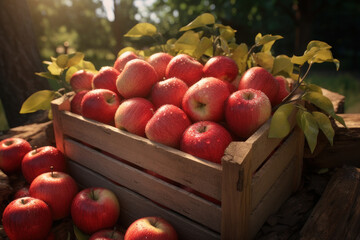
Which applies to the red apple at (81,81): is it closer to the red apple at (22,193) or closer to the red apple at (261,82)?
the red apple at (22,193)

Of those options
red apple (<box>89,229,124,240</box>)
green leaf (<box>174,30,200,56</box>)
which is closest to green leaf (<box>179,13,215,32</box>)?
green leaf (<box>174,30,200,56</box>)

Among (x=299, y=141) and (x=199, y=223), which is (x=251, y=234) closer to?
(x=199, y=223)

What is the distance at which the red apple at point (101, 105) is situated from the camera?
2098 mm

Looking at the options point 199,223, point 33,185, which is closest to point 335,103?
point 199,223

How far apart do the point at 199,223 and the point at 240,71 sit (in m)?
1.19

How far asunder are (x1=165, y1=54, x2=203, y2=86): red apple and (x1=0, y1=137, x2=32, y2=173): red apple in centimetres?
125

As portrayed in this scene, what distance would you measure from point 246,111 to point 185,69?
59cm

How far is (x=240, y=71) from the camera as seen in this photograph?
95.6 inches

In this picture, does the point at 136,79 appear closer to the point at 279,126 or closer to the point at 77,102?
the point at 77,102

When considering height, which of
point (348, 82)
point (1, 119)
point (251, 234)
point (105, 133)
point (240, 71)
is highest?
point (240, 71)

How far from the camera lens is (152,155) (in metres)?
1.78

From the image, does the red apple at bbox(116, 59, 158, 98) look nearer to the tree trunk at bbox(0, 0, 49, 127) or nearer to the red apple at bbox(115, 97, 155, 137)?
the red apple at bbox(115, 97, 155, 137)

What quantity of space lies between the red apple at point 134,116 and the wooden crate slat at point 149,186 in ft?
0.75

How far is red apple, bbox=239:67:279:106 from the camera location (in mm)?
1958
